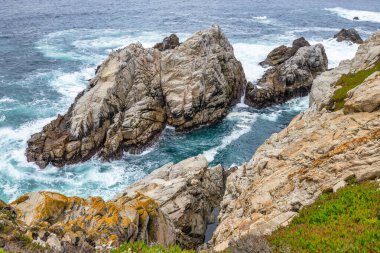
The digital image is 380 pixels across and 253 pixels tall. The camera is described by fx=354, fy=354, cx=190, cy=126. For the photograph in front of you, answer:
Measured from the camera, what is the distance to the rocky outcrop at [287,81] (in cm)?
5908

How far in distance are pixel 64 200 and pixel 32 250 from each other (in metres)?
8.23

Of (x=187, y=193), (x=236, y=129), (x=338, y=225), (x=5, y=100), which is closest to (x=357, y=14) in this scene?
(x=236, y=129)

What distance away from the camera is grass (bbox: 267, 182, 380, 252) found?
11.4 metres

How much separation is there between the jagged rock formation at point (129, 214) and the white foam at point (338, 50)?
2073 inches

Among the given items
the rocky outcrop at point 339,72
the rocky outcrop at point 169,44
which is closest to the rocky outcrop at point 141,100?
the rocky outcrop at point 169,44

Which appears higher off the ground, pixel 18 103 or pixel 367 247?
pixel 367 247

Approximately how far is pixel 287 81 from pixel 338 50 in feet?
94.8

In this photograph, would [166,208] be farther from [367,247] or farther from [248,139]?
[248,139]

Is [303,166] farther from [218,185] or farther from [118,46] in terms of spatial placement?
[118,46]

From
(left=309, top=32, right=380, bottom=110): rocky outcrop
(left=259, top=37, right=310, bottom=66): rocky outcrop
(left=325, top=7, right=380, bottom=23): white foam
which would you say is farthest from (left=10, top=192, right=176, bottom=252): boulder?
(left=325, top=7, right=380, bottom=23): white foam

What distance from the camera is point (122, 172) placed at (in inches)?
1689

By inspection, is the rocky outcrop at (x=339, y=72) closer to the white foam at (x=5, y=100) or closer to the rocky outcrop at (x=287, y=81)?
the rocky outcrop at (x=287, y=81)

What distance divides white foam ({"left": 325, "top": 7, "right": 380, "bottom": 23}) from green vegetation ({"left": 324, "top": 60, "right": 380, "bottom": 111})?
104 metres

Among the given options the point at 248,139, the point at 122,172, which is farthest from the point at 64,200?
the point at 248,139
